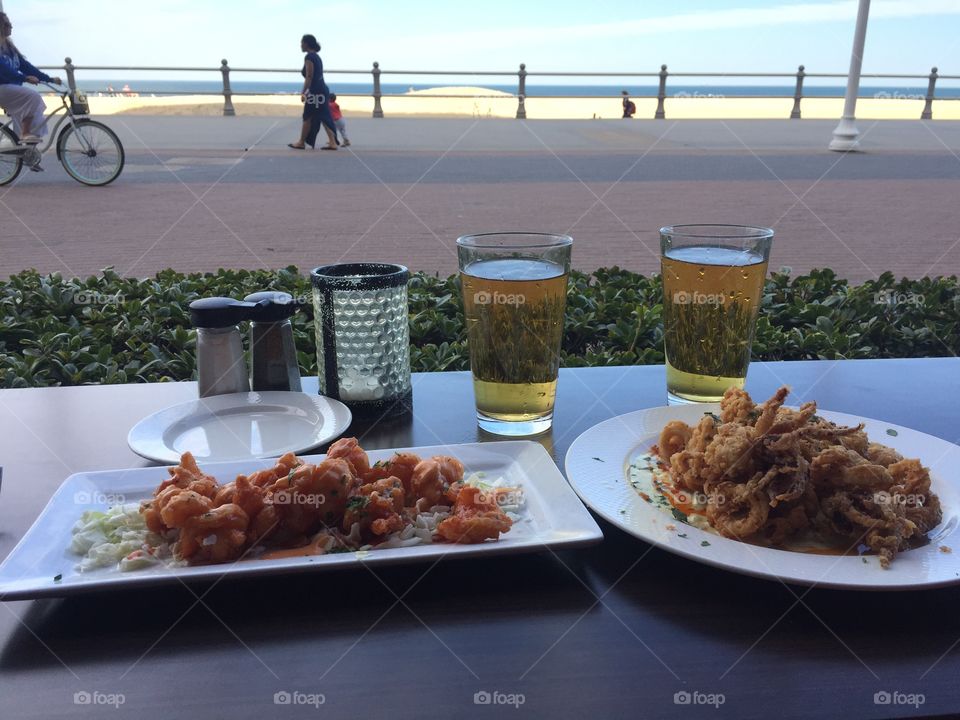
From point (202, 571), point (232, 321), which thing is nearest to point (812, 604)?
point (202, 571)

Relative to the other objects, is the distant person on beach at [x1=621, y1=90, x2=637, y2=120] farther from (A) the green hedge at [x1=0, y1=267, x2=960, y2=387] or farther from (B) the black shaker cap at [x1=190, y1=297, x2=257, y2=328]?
(B) the black shaker cap at [x1=190, y1=297, x2=257, y2=328]

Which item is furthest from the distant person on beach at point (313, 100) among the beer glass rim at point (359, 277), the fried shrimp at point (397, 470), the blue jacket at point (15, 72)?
the fried shrimp at point (397, 470)

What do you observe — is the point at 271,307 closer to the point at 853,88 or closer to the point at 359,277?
the point at 359,277

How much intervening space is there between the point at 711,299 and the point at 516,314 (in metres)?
0.41

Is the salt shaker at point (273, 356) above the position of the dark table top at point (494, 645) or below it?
above

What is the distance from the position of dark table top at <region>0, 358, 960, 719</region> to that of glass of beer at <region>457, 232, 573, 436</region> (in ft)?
1.35

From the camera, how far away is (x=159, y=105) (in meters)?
24.8

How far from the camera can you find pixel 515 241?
1.50 meters

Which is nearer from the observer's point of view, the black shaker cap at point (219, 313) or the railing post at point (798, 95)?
the black shaker cap at point (219, 313)

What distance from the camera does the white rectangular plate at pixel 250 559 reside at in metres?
0.99

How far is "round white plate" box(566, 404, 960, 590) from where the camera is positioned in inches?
38.5

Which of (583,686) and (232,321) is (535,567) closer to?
(583,686)

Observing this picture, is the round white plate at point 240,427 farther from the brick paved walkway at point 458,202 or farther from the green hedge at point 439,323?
the brick paved walkway at point 458,202

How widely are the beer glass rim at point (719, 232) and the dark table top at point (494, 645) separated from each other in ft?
2.30
